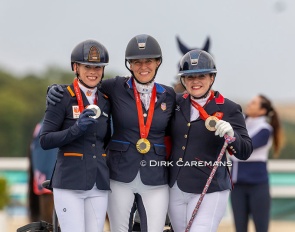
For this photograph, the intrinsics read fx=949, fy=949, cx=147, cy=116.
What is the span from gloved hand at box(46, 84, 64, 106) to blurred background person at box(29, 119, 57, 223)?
242cm

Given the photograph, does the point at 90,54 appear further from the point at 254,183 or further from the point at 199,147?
the point at 254,183

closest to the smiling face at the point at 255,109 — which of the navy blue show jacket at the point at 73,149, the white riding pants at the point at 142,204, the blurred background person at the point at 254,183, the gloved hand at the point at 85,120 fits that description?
the blurred background person at the point at 254,183

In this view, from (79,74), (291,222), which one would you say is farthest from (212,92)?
(291,222)

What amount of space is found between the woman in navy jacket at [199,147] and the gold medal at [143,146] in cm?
22

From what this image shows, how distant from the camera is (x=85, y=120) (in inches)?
250

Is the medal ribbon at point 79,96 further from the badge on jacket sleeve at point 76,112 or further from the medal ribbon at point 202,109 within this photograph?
the medal ribbon at point 202,109

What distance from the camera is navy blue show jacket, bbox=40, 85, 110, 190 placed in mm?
6477

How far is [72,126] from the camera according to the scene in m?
6.40

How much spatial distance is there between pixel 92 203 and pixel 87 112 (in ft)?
2.13

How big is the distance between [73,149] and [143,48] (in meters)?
0.86

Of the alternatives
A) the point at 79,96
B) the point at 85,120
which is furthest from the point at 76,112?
the point at 85,120

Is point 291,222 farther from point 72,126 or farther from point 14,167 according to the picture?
point 72,126

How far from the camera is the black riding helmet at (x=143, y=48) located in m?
6.63

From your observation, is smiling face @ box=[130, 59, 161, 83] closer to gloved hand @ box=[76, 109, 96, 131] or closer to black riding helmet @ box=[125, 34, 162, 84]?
black riding helmet @ box=[125, 34, 162, 84]
